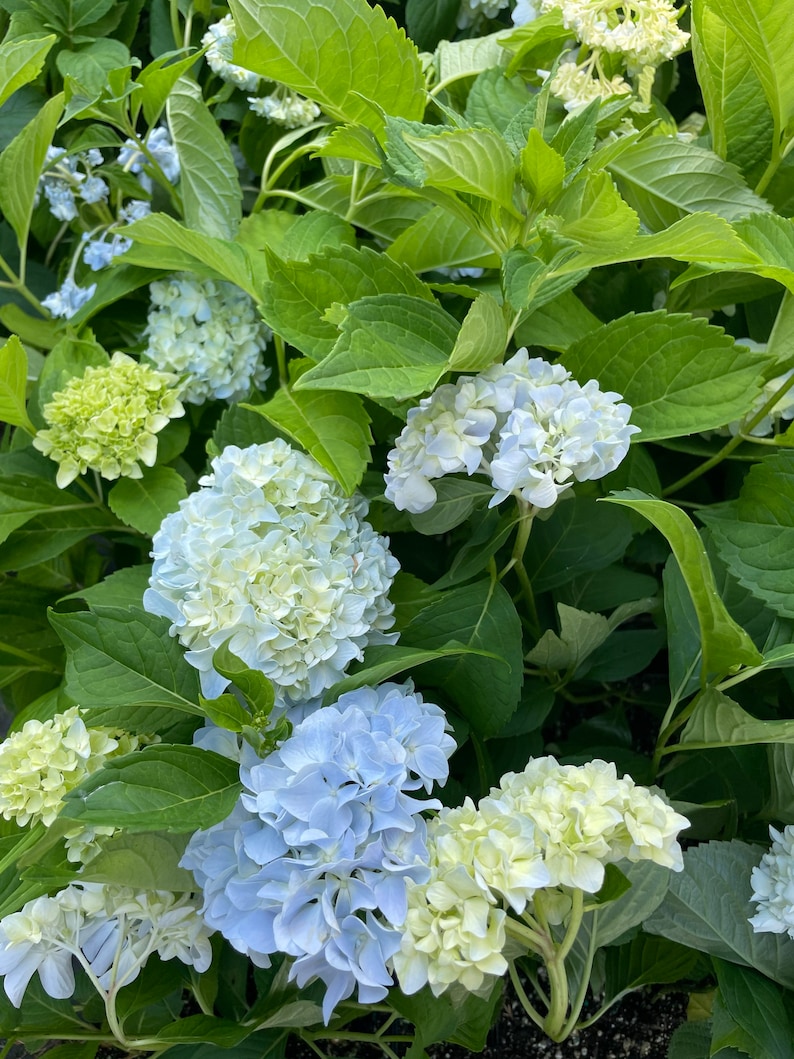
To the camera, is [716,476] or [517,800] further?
[716,476]

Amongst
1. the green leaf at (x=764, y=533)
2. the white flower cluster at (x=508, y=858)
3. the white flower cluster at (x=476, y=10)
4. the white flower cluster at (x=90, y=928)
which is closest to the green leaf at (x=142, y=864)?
the white flower cluster at (x=90, y=928)

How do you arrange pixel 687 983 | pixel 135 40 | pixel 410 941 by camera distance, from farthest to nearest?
pixel 135 40 → pixel 687 983 → pixel 410 941

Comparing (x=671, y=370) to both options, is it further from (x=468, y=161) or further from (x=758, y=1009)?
(x=758, y=1009)

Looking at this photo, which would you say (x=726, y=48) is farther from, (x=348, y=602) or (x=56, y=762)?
(x=56, y=762)

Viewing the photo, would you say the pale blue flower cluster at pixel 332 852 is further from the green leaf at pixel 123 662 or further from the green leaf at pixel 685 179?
the green leaf at pixel 685 179

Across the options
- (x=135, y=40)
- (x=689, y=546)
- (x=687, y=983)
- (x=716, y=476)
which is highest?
(x=135, y=40)

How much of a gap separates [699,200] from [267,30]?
11.5 inches

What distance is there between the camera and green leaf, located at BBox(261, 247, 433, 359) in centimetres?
52

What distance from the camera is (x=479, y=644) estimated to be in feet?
1.75

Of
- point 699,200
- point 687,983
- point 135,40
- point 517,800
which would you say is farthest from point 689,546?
point 135,40

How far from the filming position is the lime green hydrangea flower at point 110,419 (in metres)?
0.62

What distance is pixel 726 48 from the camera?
574mm

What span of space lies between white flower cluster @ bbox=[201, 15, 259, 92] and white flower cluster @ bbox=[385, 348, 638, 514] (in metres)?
0.37

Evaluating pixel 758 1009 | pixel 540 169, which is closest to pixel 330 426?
pixel 540 169
